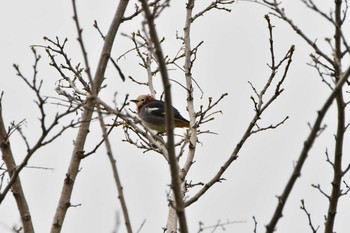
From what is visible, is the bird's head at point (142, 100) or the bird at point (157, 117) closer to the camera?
the bird at point (157, 117)

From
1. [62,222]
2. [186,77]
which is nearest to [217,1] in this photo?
[186,77]

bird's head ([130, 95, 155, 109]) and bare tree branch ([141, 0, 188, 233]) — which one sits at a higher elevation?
bird's head ([130, 95, 155, 109])

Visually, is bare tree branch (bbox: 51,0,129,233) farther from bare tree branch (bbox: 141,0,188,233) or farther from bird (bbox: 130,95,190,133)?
bird (bbox: 130,95,190,133)

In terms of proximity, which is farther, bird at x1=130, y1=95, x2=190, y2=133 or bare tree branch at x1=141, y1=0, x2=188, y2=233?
bird at x1=130, y1=95, x2=190, y2=133

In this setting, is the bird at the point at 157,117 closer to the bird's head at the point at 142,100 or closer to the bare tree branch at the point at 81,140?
the bird's head at the point at 142,100

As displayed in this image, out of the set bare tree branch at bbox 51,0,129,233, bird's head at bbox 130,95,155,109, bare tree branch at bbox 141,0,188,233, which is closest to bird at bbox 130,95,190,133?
bird's head at bbox 130,95,155,109

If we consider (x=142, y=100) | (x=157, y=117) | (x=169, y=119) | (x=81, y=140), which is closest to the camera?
(x=169, y=119)


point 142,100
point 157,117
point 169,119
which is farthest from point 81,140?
point 142,100

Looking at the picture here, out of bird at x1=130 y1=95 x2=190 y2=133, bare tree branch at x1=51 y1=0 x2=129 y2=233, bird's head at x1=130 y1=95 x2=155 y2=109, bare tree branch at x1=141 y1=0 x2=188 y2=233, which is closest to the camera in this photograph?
bare tree branch at x1=141 y1=0 x2=188 y2=233

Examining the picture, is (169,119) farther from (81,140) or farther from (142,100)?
(142,100)

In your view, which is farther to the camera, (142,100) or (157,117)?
(142,100)

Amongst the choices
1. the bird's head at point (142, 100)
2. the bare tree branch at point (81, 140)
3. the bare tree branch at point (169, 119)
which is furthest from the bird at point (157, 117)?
the bare tree branch at point (169, 119)

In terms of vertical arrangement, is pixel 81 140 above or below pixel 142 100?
below

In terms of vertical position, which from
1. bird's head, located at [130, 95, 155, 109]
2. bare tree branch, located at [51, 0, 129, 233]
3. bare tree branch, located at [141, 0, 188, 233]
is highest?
bird's head, located at [130, 95, 155, 109]
